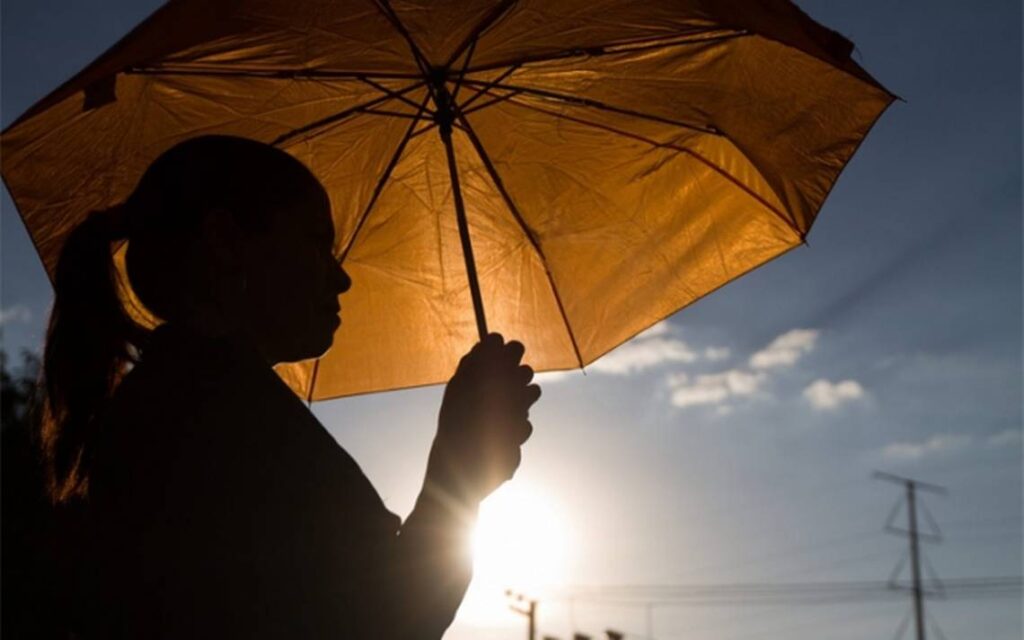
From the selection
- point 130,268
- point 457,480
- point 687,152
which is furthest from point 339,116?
point 457,480

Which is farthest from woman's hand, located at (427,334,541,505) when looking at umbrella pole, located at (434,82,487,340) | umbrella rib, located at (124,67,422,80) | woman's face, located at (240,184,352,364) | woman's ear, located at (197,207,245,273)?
umbrella rib, located at (124,67,422,80)

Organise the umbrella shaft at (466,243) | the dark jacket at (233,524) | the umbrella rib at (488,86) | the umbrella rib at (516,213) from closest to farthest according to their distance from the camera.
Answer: the dark jacket at (233,524)
the umbrella shaft at (466,243)
the umbrella rib at (488,86)
the umbrella rib at (516,213)

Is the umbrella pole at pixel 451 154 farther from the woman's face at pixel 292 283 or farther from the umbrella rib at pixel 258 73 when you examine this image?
the woman's face at pixel 292 283

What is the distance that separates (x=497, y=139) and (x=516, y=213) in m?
0.32

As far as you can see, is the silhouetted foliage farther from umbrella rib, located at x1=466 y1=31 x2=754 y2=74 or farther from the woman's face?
umbrella rib, located at x1=466 y1=31 x2=754 y2=74

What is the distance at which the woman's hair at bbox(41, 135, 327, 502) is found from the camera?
1.93 meters

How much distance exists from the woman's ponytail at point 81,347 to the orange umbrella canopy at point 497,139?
96 cm

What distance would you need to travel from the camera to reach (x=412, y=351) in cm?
451

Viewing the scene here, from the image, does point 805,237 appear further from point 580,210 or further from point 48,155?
point 48,155

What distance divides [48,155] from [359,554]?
2338 mm

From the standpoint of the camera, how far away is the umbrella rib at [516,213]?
13.5 feet

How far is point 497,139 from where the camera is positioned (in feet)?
13.5

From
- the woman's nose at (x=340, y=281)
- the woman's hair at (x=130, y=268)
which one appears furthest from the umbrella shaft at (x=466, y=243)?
the woman's hair at (x=130, y=268)

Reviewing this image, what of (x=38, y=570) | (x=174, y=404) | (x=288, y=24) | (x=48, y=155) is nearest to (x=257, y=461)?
(x=174, y=404)
